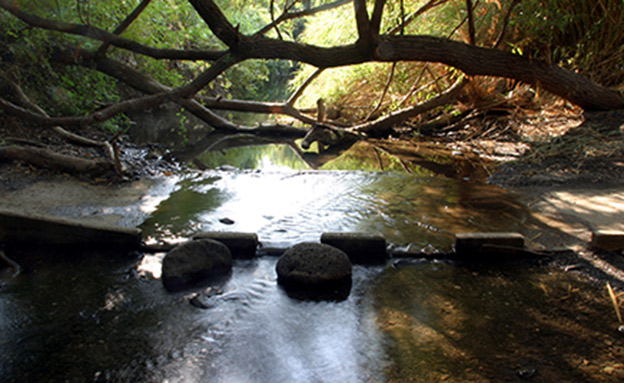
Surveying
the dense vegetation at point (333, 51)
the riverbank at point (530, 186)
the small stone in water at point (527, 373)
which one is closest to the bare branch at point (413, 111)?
the dense vegetation at point (333, 51)

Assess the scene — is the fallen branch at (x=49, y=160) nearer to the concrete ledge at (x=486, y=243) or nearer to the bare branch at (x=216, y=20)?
the bare branch at (x=216, y=20)

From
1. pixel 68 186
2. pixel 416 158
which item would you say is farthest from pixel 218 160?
pixel 416 158

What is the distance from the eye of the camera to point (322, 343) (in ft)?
8.42

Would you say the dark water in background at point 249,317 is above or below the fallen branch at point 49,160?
below

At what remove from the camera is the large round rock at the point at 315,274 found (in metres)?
3.13

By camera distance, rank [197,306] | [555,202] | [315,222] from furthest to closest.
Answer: [555,202]
[315,222]
[197,306]

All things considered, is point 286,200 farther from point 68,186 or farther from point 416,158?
point 416,158

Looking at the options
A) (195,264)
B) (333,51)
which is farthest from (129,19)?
(195,264)

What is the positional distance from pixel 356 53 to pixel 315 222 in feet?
Answer: 9.89

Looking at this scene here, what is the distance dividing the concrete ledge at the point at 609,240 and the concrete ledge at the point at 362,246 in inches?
74.5

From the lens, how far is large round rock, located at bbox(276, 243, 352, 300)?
3.13m

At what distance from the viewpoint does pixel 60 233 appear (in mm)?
3701

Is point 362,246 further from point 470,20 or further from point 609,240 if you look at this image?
point 470,20

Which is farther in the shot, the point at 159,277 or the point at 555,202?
the point at 555,202
